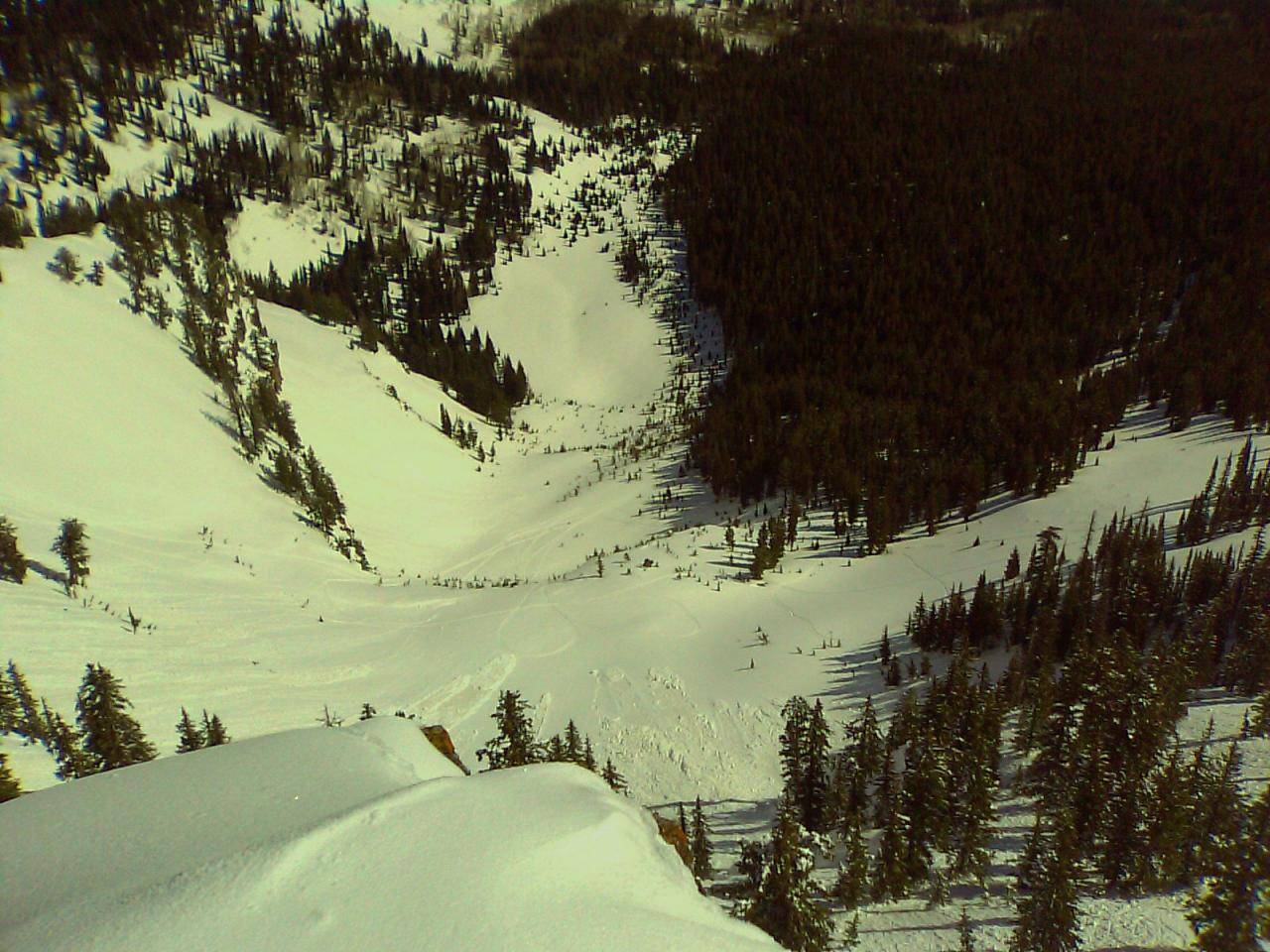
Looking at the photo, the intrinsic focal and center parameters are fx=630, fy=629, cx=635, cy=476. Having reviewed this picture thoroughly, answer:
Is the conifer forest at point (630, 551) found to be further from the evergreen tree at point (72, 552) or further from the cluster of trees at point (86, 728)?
the evergreen tree at point (72, 552)

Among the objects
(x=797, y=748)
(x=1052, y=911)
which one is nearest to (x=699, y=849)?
(x=797, y=748)

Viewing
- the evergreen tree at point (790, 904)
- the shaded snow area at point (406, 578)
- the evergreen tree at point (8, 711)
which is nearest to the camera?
the evergreen tree at point (790, 904)

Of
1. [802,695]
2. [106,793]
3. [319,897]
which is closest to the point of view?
[319,897]

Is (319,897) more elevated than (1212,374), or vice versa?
(1212,374)

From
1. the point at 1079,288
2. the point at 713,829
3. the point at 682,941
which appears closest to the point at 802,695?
the point at 713,829

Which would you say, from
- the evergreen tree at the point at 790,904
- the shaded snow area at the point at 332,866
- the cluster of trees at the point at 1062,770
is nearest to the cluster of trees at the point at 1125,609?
the cluster of trees at the point at 1062,770

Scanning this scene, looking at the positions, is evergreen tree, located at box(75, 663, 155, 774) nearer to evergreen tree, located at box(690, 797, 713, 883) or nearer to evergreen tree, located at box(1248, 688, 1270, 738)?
evergreen tree, located at box(690, 797, 713, 883)

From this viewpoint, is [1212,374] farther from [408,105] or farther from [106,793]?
[408,105]
